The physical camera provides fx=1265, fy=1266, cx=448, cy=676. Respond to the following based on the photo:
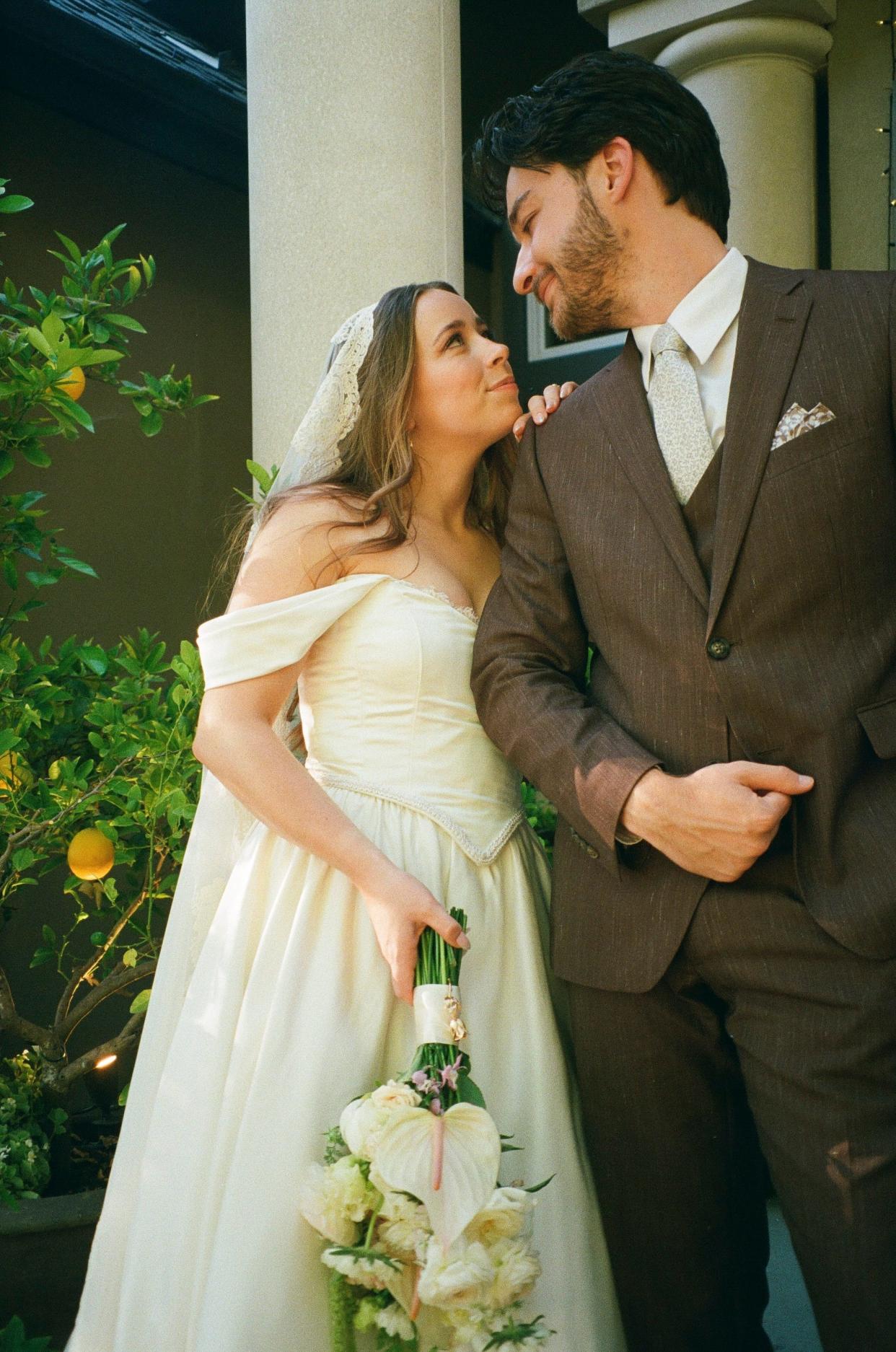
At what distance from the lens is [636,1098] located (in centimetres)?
198

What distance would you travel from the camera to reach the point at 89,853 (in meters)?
2.93

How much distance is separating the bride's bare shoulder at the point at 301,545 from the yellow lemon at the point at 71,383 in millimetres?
497

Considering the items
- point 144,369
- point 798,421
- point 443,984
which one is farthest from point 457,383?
point 144,369

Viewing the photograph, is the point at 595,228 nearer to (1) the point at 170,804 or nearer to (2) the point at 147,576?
(1) the point at 170,804

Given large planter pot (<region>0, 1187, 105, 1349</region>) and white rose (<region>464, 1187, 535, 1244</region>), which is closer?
white rose (<region>464, 1187, 535, 1244</region>)

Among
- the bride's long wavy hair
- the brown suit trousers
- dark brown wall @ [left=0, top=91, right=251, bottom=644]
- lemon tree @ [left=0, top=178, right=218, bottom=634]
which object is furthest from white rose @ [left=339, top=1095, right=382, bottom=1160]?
dark brown wall @ [left=0, top=91, right=251, bottom=644]

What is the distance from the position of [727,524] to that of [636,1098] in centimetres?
90

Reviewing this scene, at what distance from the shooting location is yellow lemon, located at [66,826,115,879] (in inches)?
115

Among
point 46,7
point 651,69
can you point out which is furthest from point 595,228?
point 46,7

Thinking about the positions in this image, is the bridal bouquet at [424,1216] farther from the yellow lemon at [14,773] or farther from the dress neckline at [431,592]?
the yellow lemon at [14,773]

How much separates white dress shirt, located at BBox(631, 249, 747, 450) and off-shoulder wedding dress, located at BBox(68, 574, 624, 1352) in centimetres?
62

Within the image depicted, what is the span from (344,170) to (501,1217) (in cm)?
249

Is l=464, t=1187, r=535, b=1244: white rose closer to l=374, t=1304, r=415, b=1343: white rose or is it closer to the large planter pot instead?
l=374, t=1304, r=415, b=1343: white rose

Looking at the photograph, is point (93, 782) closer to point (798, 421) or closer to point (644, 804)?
point (644, 804)
